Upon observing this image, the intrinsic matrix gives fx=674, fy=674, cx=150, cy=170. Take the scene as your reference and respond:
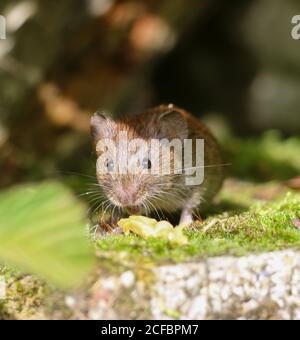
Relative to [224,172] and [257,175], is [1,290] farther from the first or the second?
[257,175]

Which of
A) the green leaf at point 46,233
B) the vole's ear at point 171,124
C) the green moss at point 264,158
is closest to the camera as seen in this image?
the green leaf at point 46,233

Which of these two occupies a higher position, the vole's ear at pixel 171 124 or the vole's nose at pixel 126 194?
the vole's ear at pixel 171 124

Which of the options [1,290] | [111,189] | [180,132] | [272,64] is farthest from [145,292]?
[272,64]

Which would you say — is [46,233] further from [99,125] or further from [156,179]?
[99,125]

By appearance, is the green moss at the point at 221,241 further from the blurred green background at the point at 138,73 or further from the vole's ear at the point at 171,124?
the blurred green background at the point at 138,73

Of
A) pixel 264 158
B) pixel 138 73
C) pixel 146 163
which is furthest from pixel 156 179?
pixel 138 73

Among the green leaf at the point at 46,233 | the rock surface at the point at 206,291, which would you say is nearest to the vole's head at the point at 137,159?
the rock surface at the point at 206,291

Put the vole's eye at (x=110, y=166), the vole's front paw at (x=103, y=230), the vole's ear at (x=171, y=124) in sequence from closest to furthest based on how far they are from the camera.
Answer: the vole's front paw at (x=103, y=230) < the vole's eye at (x=110, y=166) < the vole's ear at (x=171, y=124)
